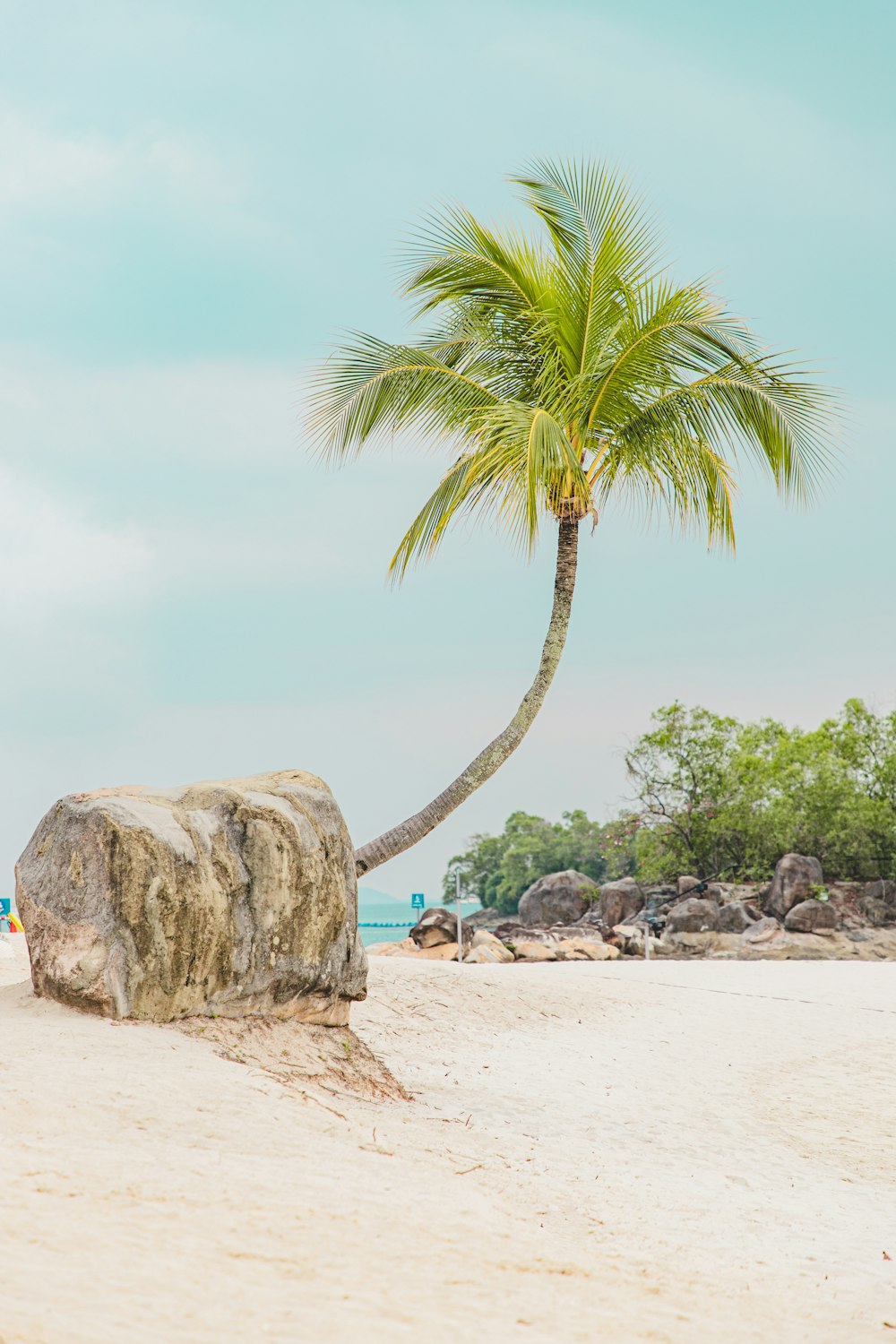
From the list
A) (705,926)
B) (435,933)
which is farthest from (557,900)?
(435,933)

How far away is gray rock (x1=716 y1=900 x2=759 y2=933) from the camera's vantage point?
1006 inches

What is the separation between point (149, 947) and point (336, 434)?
639cm

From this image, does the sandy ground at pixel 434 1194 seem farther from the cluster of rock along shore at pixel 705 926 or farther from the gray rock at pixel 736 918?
the gray rock at pixel 736 918

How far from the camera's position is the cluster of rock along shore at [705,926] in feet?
65.8

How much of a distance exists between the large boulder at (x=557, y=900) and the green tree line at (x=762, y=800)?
85.8 inches

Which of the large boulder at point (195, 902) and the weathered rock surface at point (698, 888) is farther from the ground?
the large boulder at point (195, 902)

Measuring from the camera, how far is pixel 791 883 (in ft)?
89.5

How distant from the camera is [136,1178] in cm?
413

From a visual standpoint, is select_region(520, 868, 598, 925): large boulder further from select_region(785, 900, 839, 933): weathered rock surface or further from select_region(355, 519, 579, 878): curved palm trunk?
select_region(355, 519, 579, 878): curved palm trunk

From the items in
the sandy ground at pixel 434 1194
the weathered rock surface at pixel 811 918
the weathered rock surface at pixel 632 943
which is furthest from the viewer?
the weathered rock surface at pixel 811 918

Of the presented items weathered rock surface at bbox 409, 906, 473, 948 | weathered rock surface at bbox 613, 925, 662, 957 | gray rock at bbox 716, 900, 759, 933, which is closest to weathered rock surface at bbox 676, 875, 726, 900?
gray rock at bbox 716, 900, 759, 933

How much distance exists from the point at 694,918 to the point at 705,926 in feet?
0.96

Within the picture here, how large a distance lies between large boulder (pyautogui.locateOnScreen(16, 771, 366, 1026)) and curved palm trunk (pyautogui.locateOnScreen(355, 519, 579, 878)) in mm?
1561

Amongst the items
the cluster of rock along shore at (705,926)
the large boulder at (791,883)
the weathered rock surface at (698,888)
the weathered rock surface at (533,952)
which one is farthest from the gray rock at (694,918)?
the weathered rock surface at (533,952)
